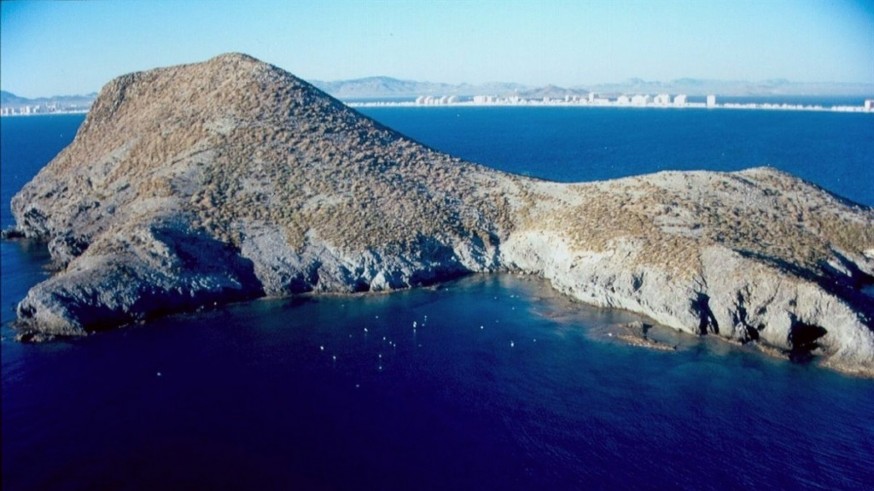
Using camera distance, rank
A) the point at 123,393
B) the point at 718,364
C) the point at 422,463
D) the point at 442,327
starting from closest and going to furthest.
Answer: the point at 422,463 → the point at 123,393 → the point at 718,364 → the point at 442,327

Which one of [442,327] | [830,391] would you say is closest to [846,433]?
[830,391]

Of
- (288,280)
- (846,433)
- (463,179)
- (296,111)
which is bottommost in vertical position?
(846,433)

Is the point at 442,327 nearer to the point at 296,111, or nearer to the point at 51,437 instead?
the point at 51,437

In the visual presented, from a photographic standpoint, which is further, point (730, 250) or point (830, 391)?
point (730, 250)

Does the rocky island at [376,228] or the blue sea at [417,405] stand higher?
the rocky island at [376,228]

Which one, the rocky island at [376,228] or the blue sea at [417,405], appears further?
the rocky island at [376,228]
